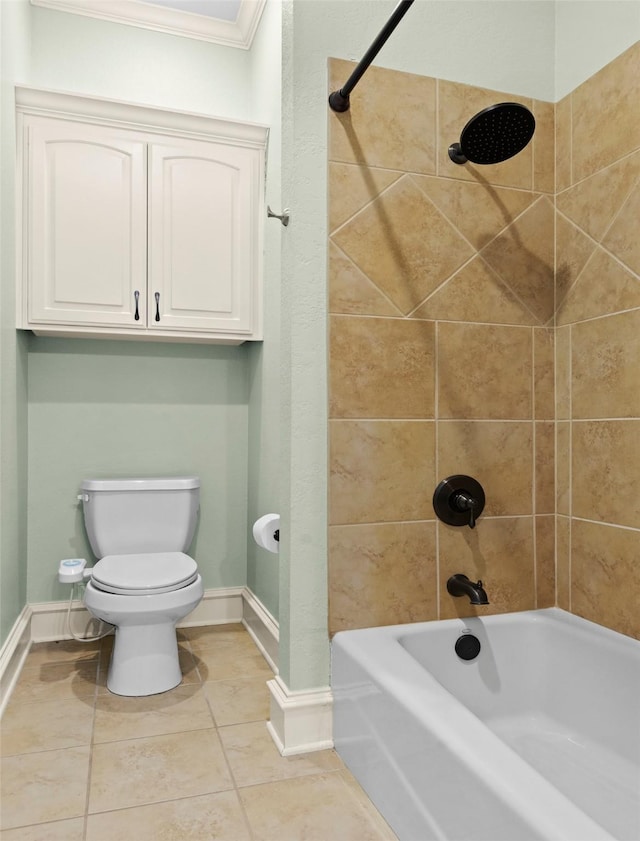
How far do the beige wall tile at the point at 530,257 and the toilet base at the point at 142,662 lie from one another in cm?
165

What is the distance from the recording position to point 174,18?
2736mm

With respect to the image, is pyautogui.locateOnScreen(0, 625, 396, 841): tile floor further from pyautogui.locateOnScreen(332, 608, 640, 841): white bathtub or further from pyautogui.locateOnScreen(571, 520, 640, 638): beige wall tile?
pyautogui.locateOnScreen(571, 520, 640, 638): beige wall tile

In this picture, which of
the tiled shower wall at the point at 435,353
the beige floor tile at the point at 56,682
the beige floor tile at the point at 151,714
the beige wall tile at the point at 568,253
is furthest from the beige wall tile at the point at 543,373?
the beige floor tile at the point at 56,682

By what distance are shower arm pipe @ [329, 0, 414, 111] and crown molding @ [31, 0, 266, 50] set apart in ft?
4.27

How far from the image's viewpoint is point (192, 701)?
2.03 m

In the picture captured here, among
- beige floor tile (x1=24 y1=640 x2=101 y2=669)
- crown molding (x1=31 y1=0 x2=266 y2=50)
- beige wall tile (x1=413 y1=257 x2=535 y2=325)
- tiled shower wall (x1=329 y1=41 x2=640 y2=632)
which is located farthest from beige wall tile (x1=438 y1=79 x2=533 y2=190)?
beige floor tile (x1=24 y1=640 x2=101 y2=669)

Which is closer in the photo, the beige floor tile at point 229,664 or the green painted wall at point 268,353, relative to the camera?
the beige floor tile at point 229,664

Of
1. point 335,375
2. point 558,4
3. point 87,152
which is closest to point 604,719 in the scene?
point 335,375

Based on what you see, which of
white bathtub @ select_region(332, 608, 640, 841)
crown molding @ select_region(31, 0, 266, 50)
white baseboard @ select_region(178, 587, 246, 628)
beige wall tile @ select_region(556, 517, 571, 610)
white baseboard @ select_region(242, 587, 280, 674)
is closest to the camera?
white bathtub @ select_region(332, 608, 640, 841)

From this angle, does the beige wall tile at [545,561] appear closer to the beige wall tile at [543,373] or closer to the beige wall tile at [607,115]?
the beige wall tile at [543,373]

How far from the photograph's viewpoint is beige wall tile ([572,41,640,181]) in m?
1.57

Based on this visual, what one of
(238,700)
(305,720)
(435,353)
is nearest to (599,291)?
(435,353)

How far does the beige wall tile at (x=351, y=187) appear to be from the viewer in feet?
5.48

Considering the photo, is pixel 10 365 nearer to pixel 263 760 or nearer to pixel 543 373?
pixel 263 760
